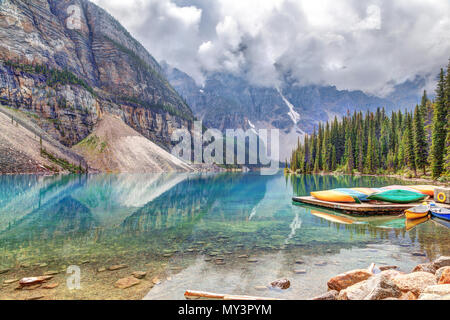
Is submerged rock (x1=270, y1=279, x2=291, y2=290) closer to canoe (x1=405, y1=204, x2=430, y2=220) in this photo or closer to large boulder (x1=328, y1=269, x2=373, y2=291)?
large boulder (x1=328, y1=269, x2=373, y2=291)

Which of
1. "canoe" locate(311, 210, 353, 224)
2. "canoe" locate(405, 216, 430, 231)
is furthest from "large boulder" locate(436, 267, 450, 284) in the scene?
"canoe" locate(311, 210, 353, 224)

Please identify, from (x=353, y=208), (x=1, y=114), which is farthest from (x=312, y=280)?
(x=1, y=114)

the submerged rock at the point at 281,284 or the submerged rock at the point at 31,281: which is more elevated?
the submerged rock at the point at 31,281

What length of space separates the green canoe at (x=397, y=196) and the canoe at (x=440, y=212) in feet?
13.8

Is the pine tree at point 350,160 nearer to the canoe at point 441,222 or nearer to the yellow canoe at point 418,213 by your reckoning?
the yellow canoe at point 418,213

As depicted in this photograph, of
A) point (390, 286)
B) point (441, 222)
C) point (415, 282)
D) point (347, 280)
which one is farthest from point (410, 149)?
point (390, 286)

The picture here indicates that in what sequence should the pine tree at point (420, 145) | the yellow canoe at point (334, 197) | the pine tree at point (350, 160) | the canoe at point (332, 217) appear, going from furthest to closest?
the pine tree at point (350, 160), the pine tree at point (420, 145), the yellow canoe at point (334, 197), the canoe at point (332, 217)

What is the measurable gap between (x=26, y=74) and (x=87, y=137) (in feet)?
130

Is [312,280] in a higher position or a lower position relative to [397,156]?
lower

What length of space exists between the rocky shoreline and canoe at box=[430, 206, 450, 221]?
1280 cm

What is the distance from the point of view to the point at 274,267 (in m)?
9.65

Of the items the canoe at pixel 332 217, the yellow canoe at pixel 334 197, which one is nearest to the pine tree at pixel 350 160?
the yellow canoe at pixel 334 197

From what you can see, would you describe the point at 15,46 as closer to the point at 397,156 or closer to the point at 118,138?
the point at 118,138

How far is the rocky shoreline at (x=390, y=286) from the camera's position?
5.83m
